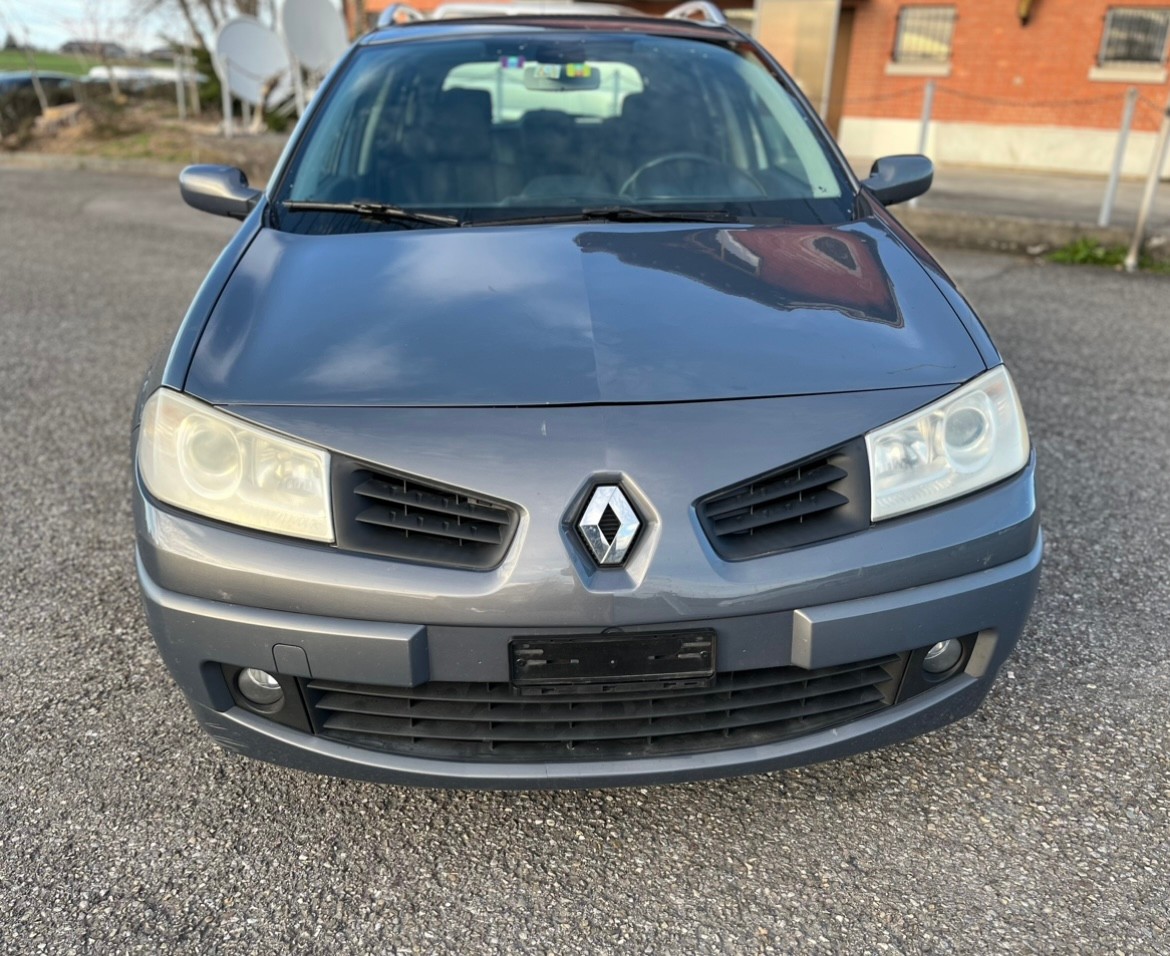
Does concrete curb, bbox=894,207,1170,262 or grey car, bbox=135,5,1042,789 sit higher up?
grey car, bbox=135,5,1042,789

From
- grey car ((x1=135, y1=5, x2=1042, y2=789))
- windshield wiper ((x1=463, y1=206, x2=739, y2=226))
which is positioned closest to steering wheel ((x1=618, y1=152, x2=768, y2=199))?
windshield wiper ((x1=463, y1=206, x2=739, y2=226))

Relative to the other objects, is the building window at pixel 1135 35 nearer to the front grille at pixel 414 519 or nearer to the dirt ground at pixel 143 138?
the dirt ground at pixel 143 138

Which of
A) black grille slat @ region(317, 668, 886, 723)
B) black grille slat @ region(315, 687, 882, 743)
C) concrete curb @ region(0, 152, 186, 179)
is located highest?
black grille slat @ region(317, 668, 886, 723)

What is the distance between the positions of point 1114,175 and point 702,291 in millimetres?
7199

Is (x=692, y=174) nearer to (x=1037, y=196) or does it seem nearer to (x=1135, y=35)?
(x=1037, y=196)

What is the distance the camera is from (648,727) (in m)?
1.74

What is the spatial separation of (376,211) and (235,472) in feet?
3.31

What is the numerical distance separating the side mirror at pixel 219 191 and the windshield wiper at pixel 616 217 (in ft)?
2.41

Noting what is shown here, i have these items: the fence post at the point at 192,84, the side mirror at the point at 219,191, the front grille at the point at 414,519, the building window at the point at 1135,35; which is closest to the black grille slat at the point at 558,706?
the front grille at the point at 414,519

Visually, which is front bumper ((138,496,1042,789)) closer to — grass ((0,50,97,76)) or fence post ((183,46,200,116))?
fence post ((183,46,200,116))

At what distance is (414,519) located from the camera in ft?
5.47

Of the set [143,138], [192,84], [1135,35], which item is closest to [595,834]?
[143,138]

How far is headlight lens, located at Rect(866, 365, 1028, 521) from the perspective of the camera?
1.73m

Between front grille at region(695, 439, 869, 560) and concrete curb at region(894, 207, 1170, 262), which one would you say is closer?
front grille at region(695, 439, 869, 560)
